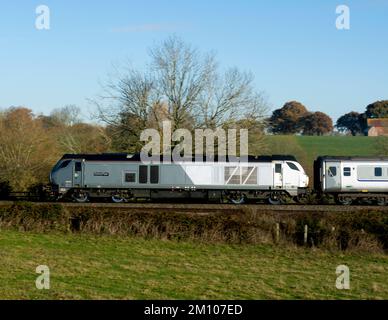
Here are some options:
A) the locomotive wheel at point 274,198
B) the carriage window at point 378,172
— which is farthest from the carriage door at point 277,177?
the carriage window at point 378,172

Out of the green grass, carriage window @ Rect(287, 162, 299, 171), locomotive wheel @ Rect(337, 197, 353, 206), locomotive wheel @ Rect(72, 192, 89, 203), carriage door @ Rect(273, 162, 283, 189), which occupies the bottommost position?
the green grass

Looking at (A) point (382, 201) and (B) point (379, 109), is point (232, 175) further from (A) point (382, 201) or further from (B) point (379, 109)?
(B) point (379, 109)

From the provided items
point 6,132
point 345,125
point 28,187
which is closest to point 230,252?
point 28,187

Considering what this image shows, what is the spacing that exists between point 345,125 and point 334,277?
321ft

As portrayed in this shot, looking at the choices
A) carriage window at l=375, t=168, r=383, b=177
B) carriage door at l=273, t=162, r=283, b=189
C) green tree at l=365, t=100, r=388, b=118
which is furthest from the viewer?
green tree at l=365, t=100, r=388, b=118

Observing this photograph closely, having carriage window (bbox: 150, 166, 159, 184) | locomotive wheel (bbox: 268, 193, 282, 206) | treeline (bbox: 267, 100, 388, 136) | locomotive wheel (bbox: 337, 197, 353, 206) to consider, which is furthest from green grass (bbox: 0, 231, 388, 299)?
treeline (bbox: 267, 100, 388, 136)

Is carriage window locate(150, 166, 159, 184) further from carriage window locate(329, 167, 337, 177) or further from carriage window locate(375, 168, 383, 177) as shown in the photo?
carriage window locate(375, 168, 383, 177)

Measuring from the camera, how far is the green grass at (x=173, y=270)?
1241cm

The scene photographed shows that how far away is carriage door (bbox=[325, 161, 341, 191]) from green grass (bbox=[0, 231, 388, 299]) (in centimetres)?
1396

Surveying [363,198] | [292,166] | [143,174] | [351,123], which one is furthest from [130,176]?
[351,123]

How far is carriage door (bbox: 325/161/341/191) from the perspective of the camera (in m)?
31.6

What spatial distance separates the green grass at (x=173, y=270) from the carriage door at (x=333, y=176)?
14.0 metres

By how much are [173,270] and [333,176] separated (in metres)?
19.0

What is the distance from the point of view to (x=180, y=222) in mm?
20391
